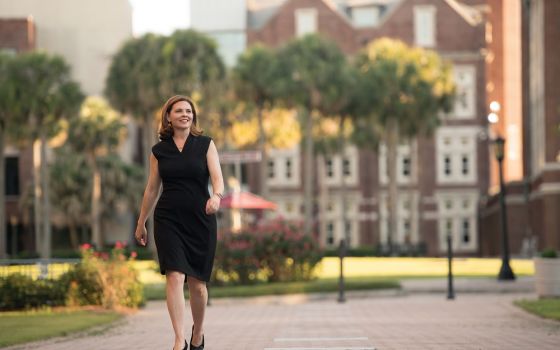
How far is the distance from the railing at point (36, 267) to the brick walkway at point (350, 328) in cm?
148

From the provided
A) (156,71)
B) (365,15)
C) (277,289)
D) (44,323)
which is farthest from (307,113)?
(44,323)

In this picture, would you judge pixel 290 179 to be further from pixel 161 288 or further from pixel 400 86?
pixel 161 288

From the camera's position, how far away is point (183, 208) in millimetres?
10062

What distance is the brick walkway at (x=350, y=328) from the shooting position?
505 inches

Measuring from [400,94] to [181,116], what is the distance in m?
56.6

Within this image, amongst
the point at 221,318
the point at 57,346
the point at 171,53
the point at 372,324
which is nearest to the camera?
the point at 57,346

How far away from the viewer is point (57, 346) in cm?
1330

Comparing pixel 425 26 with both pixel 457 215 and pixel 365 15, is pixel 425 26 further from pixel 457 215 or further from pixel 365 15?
pixel 457 215

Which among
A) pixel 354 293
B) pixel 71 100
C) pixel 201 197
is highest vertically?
pixel 71 100

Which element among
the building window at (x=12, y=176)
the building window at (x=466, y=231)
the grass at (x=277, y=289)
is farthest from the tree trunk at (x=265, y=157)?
the grass at (x=277, y=289)

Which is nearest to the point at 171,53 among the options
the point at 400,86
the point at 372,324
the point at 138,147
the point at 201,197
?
the point at 400,86

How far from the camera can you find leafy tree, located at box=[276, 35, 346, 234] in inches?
2490

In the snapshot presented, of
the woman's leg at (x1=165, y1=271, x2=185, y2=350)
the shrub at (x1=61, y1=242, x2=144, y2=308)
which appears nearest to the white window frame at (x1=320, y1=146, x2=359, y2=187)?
the shrub at (x1=61, y1=242, x2=144, y2=308)

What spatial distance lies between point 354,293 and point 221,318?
770 centimetres
